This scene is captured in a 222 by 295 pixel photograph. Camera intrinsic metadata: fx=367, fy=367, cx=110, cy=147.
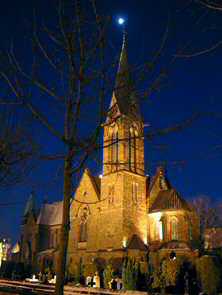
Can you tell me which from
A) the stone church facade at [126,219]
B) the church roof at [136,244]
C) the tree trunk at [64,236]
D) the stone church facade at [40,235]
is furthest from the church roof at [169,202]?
the tree trunk at [64,236]

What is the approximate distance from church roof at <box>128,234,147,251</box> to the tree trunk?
3319cm

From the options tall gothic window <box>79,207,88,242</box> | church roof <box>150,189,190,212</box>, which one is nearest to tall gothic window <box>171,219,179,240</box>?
church roof <box>150,189,190,212</box>

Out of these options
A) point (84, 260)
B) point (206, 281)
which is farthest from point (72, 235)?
point (206, 281)

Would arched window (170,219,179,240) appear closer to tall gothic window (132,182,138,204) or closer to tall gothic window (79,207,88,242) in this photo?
tall gothic window (132,182,138,204)

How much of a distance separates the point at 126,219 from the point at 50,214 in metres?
25.5

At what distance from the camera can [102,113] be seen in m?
9.16

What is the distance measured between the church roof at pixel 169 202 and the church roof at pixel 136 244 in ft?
15.5

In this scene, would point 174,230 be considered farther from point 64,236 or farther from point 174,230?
point 64,236

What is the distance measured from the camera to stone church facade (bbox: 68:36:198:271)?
→ 4184 cm

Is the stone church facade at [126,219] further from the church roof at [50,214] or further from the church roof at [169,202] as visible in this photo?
the church roof at [50,214]

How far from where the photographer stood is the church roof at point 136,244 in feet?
135

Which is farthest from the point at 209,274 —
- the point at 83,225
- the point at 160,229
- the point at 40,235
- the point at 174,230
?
the point at 40,235

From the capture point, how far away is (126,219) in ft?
141

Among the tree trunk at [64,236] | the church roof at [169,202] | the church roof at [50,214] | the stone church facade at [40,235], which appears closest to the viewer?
the tree trunk at [64,236]
